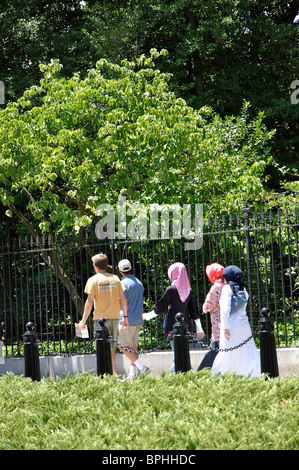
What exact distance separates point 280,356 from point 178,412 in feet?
15.1

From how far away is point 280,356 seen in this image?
8.70m

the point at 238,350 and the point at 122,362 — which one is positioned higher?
the point at 238,350

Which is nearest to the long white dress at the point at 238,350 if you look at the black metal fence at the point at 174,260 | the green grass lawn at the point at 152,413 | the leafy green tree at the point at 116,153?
the black metal fence at the point at 174,260

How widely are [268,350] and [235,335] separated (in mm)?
1012

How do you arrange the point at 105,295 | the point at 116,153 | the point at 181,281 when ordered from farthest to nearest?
the point at 116,153 < the point at 181,281 < the point at 105,295

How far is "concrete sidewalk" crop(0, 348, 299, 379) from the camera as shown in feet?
28.4

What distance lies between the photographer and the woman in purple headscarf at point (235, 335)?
7.21m

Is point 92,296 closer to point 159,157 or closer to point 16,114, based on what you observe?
point 159,157

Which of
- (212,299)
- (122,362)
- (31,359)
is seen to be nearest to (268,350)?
(212,299)

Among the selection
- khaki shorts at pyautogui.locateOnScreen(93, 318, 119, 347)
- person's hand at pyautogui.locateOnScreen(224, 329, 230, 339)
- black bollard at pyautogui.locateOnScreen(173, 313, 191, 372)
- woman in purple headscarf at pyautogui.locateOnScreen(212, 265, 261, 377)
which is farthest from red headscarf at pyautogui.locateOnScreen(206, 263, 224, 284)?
khaki shorts at pyautogui.locateOnScreen(93, 318, 119, 347)

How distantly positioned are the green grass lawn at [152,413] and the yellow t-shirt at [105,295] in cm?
275

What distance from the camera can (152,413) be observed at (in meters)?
4.59

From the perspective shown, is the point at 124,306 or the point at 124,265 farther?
the point at 124,265

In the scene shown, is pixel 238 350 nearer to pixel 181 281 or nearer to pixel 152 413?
pixel 181 281
